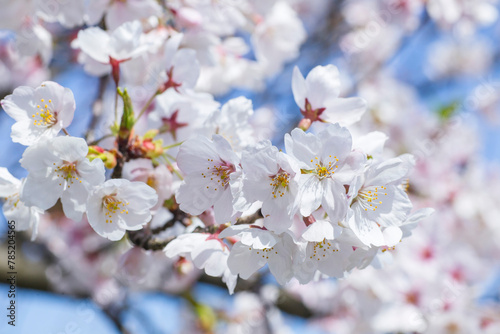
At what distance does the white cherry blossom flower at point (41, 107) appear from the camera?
4.01ft

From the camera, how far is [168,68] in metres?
1.54

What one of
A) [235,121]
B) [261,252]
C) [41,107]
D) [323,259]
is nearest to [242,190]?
[261,252]

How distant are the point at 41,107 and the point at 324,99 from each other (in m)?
0.82

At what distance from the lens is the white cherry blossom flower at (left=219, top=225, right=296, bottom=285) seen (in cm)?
113

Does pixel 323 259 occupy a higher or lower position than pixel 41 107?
lower

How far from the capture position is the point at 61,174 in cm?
116

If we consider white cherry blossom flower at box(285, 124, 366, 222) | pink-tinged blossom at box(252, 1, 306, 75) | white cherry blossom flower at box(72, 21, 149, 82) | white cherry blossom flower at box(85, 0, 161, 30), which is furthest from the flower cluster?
pink-tinged blossom at box(252, 1, 306, 75)

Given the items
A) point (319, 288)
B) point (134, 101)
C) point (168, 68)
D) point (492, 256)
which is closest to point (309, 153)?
point (168, 68)

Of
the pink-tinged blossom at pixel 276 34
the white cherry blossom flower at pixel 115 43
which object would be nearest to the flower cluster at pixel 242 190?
the white cherry blossom flower at pixel 115 43

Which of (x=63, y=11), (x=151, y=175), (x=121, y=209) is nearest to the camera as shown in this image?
(x=121, y=209)

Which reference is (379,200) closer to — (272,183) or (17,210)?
(272,183)

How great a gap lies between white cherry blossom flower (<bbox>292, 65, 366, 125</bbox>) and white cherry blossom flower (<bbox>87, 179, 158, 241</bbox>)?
0.55 metres

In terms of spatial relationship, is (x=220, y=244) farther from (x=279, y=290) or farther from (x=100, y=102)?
(x=279, y=290)

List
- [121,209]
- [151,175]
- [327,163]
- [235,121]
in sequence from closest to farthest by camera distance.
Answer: [327,163], [121,209], [151,175], [235,121]
